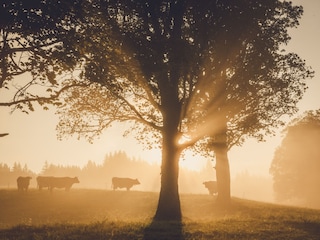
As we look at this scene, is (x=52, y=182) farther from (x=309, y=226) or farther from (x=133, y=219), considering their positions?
(x=309, y=226)

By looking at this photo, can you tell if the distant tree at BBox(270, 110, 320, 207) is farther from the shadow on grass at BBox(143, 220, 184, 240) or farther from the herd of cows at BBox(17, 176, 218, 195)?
the shadow on grass at BBox(143, 220, 184, 240)

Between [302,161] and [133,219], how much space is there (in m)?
51.3

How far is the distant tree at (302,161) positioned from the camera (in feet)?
192

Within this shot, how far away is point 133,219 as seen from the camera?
18719 mm

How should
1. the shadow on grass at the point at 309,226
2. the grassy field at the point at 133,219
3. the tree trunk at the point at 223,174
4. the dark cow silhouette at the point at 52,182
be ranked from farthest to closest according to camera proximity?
1. the dark cow silhouette at the point at 52,182
2. the tree trunk at the point at 223,174
3. the shadow on grass at the point at 309,226
4. the grassy field at the point at 133,219

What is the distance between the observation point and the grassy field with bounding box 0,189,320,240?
41.2ft

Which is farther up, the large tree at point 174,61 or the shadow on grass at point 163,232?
the large tree at point 174,61

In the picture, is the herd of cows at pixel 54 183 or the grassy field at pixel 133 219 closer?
the grassy field at pixel 133 219

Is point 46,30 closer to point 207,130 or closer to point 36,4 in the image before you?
point 36,4

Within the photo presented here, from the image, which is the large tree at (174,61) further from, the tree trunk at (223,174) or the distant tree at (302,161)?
the distant tree at (302,161)

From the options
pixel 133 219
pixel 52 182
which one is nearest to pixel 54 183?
pixel 52 182

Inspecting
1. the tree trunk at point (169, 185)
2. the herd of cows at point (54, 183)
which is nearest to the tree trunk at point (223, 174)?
the tree trunk at point (169, 185)

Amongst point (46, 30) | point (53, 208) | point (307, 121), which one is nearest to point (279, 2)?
point (46, 30)

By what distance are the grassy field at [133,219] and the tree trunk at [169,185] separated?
91 centimetres
